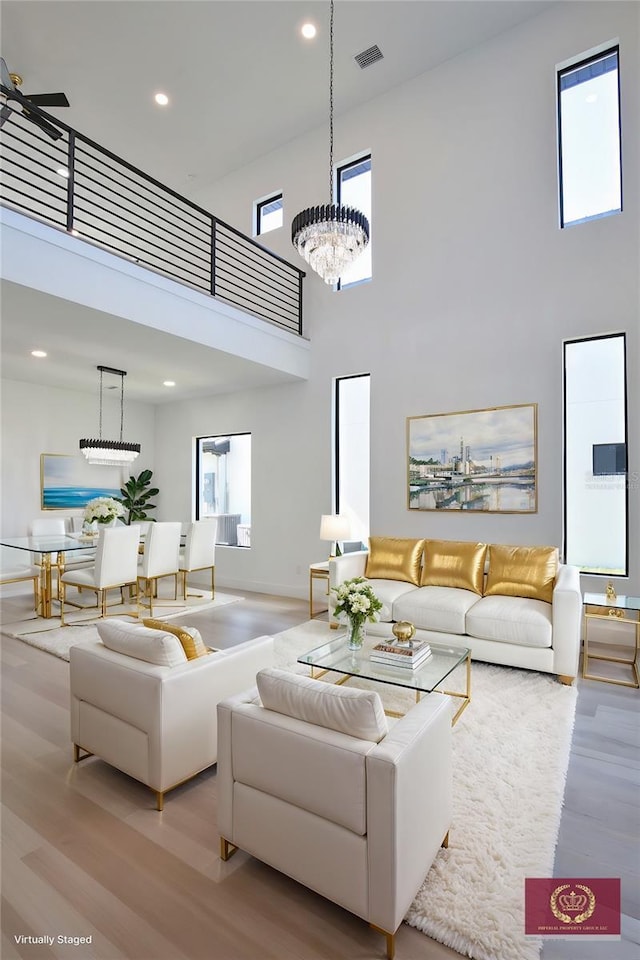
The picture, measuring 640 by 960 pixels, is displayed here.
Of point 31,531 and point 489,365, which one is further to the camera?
point 31,531

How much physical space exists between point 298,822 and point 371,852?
29cm

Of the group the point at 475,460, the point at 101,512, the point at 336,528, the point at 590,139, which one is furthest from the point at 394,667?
the point at 590,139

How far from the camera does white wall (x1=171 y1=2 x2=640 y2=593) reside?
185 inches

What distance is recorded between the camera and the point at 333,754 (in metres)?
1.62

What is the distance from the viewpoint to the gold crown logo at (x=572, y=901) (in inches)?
69.3

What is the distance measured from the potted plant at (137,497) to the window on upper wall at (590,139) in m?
7.17

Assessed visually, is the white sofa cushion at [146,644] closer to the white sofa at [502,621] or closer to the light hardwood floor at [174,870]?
the light hardwood floor at [174,870]

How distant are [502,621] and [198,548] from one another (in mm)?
4080

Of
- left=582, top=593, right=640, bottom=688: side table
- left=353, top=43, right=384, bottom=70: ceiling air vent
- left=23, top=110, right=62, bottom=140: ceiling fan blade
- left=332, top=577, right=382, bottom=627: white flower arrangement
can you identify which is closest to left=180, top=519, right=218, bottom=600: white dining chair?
left=332, top=577, right=382, bottom=627: white flower arrangement

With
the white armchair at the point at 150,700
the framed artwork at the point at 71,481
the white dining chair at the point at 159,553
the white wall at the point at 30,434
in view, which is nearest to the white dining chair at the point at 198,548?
the white dining chair at the point at 159,553

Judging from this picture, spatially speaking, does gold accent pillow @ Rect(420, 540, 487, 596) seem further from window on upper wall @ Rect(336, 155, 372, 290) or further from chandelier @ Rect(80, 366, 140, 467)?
chandelier @ Rect(80, 366, 140, 467)

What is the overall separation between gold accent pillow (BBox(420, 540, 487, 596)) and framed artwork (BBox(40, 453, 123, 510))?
18.6 ft

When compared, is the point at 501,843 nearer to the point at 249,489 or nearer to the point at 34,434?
the point at 249,489

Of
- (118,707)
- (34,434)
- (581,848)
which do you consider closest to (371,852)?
(581,848)
